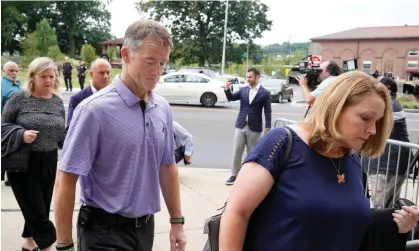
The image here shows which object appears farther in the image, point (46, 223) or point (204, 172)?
point (204, 172)

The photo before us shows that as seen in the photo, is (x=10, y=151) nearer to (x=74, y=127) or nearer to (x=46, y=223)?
(x=46, y=223)

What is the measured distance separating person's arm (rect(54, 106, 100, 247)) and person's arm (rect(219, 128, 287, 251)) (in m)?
0.69

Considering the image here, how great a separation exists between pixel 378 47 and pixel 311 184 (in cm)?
7574

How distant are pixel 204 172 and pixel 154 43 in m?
5.83

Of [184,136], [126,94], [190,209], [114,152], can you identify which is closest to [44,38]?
[184,136]

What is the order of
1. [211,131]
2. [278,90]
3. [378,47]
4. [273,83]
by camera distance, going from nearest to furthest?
[211,131]
[278,90]
[273,83]
[378,47]

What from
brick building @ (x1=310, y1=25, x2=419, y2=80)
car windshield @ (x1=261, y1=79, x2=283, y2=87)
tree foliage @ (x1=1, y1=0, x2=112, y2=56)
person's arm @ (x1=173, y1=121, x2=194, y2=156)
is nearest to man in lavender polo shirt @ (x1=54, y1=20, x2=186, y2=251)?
person's arm @ (x1=173, y1=121, x2=194, y2=156)

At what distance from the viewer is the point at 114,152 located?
2.12 m

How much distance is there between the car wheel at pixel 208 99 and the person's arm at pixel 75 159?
58.8 ft

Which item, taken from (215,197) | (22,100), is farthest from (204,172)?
(22,100)

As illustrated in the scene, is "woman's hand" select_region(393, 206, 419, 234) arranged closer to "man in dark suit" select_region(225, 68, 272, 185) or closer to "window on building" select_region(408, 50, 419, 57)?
"man in dark suit" select_region(225, 68, 272, 185)

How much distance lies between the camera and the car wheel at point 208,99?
20000 millimetres

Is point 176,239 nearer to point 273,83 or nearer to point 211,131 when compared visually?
point 211,131

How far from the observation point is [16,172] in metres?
3.83
